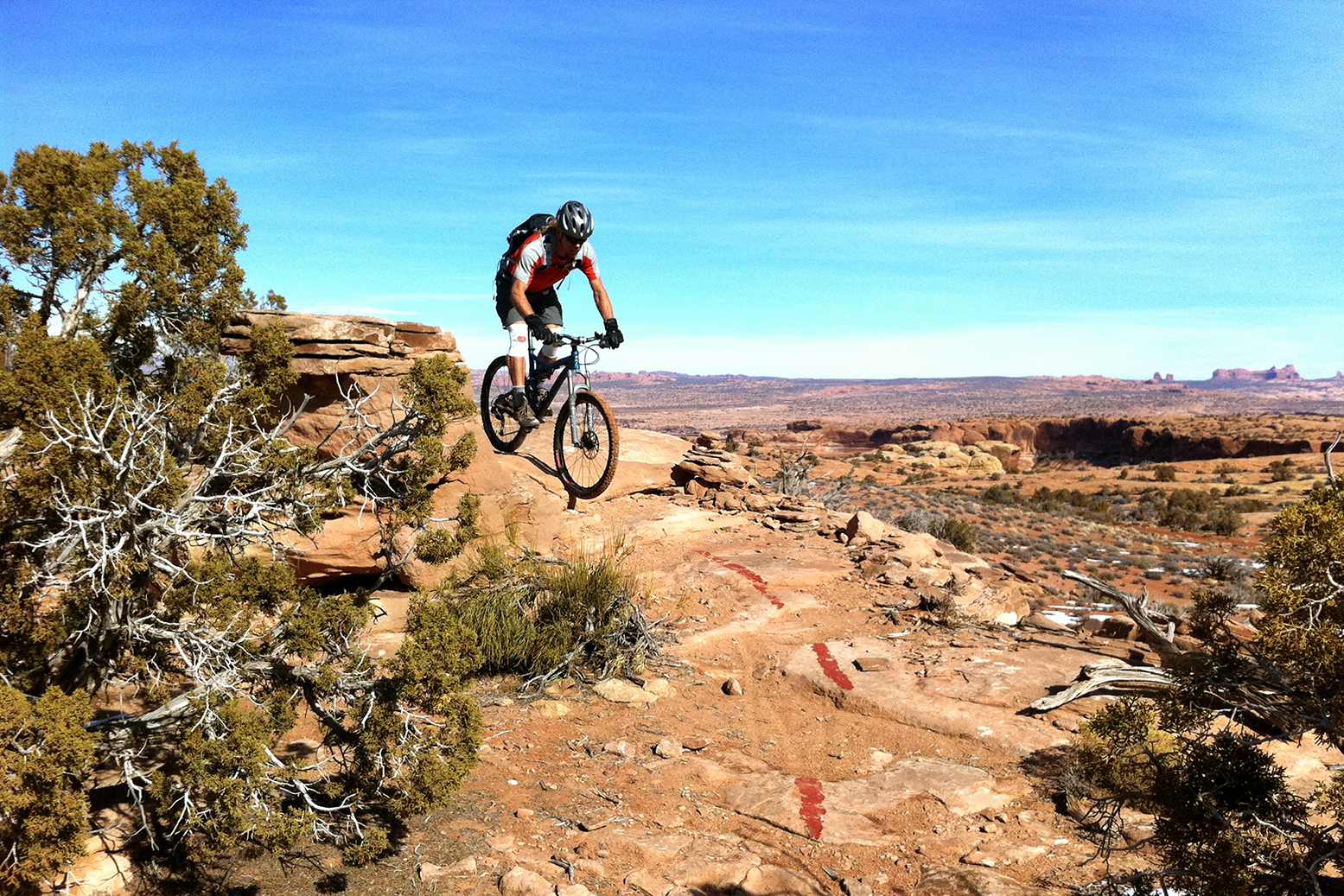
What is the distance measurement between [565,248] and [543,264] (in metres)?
0.32

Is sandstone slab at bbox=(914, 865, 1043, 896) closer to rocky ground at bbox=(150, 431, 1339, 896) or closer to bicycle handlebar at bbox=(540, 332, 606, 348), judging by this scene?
rocky ground at bbox=(150, 431, 1339, 896)

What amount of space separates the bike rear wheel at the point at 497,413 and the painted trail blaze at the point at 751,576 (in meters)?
3.81

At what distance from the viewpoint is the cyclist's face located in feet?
26.2

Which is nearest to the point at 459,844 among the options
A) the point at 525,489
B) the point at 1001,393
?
the point at 525,489

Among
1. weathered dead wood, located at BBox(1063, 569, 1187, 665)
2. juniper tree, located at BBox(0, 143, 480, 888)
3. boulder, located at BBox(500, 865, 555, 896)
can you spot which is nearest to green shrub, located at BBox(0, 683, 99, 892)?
juniper tree, located at BBox(0, 143, 480, 888)

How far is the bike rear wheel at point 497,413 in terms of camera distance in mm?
9195

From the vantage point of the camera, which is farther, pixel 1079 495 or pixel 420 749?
pixel 1079 495

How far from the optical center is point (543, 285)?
841 cm

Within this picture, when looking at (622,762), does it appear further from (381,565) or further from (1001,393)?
(1001,393)

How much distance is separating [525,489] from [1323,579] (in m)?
9.89

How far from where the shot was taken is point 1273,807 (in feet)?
12.6

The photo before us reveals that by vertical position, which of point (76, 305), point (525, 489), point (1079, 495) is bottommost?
point (1079, 495)

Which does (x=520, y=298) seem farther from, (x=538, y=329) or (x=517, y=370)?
(x=517, y=370)

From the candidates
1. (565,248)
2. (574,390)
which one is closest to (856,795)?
(574,390)
